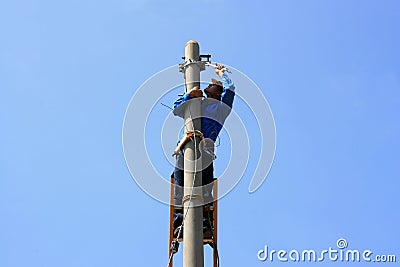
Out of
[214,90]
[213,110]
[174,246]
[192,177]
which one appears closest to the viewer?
[192,177]

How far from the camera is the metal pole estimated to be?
8750 mm

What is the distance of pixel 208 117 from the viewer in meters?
9.92

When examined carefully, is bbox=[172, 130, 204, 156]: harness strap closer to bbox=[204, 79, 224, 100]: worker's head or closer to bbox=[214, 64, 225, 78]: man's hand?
bbox=[204, 79, 224, 100]: worker's head

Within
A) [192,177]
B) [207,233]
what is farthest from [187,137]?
[207,233]

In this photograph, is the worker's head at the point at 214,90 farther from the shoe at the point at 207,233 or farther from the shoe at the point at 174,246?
the shoe at the point at 174,246

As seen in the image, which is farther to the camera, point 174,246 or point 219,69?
point 219,69

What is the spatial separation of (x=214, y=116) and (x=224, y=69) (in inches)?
34.3

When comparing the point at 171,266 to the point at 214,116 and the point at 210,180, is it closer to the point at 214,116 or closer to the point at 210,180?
the point at 210,180

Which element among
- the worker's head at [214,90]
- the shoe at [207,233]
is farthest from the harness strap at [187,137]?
the shoe at [207,233]

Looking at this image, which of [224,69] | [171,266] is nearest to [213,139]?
[224,69]

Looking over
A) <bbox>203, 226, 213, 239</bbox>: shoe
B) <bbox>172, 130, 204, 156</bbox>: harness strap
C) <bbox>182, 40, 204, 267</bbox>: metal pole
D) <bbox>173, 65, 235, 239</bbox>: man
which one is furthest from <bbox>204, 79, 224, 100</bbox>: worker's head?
<bbox>203, 226, 213, 239</bbox>: shoe

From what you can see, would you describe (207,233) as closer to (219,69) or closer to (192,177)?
(192,177)

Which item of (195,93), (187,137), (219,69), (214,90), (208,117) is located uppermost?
(219,69)

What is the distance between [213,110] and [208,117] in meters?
0.13
